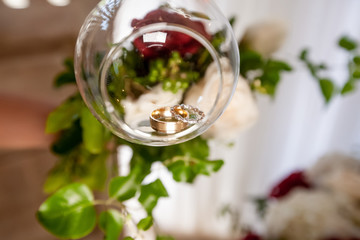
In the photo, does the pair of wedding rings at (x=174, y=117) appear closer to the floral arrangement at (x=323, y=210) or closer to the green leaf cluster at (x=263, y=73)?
the green leaf cluster at (x=263, y=73)

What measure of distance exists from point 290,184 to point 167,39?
0.76 m

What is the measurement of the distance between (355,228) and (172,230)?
778 mm

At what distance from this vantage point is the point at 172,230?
1.41 m

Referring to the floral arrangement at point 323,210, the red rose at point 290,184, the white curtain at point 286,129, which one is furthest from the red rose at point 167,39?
the white curtain at point 286,129

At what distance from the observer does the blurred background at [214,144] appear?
Result: 836 mm

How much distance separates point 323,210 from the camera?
77 centimetres

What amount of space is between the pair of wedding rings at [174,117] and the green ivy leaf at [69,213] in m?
0.13

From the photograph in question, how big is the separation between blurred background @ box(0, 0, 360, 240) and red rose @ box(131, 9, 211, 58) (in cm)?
29

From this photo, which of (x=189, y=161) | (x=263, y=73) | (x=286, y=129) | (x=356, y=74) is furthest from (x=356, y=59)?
(x=286, y=129)

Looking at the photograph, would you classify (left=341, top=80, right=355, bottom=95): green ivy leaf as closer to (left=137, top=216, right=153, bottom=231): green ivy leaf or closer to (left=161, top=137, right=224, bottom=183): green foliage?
(left=161, top=137, right=224, bottom=183): green foliage

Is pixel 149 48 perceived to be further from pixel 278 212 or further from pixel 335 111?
pixel 335 111

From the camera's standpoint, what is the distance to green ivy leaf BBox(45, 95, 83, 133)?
1.46ft

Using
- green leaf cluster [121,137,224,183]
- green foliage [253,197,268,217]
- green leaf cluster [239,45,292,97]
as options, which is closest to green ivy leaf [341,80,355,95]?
green leaf cluster [239,45,292,97]

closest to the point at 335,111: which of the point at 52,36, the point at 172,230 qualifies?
the point at 172,230
